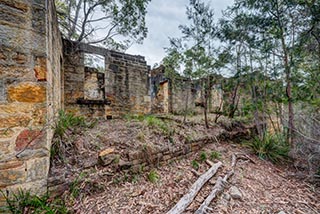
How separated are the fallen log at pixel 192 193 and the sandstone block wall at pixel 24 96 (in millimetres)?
1422

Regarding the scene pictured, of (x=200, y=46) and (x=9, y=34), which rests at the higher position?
(x=200, y=46)

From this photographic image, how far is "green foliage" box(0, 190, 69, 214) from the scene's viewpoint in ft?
4.88

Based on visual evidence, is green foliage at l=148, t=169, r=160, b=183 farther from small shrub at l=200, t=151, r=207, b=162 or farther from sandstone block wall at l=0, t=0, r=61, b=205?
sandstone block wall at l=0, t=0, r=61, b=205

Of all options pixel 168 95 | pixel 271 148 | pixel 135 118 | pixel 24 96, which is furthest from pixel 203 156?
pixel 168 95

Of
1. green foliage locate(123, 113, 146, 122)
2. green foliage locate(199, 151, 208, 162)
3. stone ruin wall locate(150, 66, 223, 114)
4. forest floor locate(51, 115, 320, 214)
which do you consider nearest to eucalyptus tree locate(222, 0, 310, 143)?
forest floor locate(51, 115, 320, 214)

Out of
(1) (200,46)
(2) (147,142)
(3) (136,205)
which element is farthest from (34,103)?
(1) (200,46)

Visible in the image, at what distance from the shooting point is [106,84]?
5152 millimetres

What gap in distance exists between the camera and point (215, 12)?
461 cm

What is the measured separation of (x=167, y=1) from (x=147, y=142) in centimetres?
443

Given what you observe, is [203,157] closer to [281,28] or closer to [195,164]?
[195,164]

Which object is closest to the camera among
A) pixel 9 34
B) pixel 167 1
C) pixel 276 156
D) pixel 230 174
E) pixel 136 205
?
pixel 9 34

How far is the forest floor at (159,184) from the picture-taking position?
1893 mm

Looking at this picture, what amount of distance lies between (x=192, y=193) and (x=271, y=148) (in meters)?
3.01

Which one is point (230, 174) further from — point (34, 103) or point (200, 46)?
point (200, 46)
